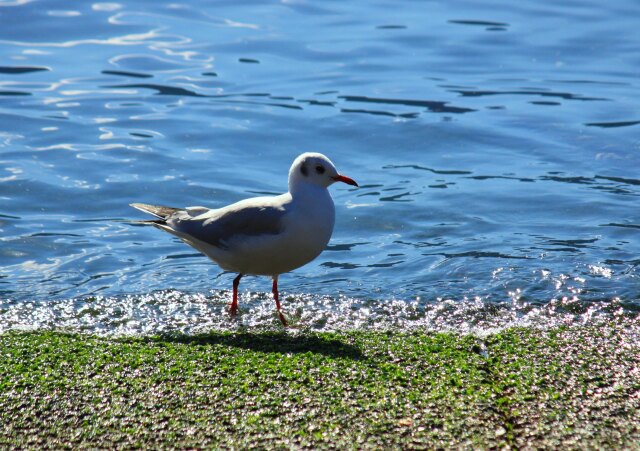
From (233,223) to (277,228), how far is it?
367mm

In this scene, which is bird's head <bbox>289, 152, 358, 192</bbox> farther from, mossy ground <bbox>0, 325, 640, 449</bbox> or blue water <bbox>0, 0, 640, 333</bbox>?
mossy ground <bbox>0, 325, 640, 449</bbox>

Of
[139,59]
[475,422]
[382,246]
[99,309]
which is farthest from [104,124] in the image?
[475,422]

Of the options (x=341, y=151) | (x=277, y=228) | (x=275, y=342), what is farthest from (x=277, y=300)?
(x=341, y=151)

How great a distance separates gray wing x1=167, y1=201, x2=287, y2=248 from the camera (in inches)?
249

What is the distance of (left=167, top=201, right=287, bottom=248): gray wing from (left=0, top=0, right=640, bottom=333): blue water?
495mm

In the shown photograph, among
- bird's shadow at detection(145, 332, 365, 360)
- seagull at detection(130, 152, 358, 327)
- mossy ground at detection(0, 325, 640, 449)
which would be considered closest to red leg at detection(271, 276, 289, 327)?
seagull at detection(130, 152, 358, 327)

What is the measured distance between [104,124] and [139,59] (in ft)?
10.6

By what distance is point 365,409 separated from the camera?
4453 mm

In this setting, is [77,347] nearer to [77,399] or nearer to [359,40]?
[77,399]

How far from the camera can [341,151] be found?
11.3 m

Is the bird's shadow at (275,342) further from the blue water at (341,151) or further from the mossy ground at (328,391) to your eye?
the blue water at (341,151)

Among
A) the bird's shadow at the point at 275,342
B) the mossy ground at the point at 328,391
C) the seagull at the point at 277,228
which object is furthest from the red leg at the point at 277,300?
the mossy ground at the point at 328,391

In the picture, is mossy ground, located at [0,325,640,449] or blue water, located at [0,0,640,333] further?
blue water, located at [0,0,640,333]

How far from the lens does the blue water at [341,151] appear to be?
6.84 m
